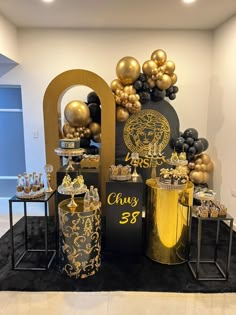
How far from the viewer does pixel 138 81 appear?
3.68 m

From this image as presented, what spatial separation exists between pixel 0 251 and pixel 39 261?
0.53 metres

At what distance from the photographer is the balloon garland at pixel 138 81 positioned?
11.8 feet

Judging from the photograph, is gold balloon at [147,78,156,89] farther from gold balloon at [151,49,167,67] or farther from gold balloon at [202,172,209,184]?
gold balloon at [202,172,209,184]

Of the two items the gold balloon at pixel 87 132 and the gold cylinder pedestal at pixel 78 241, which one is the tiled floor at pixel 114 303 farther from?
the gold balloon at pixel 87 132

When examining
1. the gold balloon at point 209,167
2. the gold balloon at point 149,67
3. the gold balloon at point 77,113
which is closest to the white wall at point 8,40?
the gold balloon at point 77,113

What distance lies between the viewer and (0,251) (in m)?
2.76

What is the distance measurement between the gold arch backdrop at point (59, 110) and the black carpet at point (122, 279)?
Answer: 1.20 meters

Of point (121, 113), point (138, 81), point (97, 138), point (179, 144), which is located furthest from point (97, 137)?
point (179, 144)

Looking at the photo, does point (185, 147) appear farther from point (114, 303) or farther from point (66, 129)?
point (114, 303)

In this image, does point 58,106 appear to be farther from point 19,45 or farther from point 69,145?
point 19,45

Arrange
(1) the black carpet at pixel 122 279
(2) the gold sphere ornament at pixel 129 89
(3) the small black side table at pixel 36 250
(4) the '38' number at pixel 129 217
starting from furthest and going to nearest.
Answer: (2) the gold sphere ornament at pixel 129 89 → (4) the '38' number at pixel 129 217 → (3) the small black side table at pixel 36 250 → (1) the black carpet at pixel 122 279

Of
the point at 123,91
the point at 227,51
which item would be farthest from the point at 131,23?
the point at 227,51

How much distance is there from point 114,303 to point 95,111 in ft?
8.28

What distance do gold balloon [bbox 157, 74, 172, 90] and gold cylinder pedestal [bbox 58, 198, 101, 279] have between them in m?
2.22
